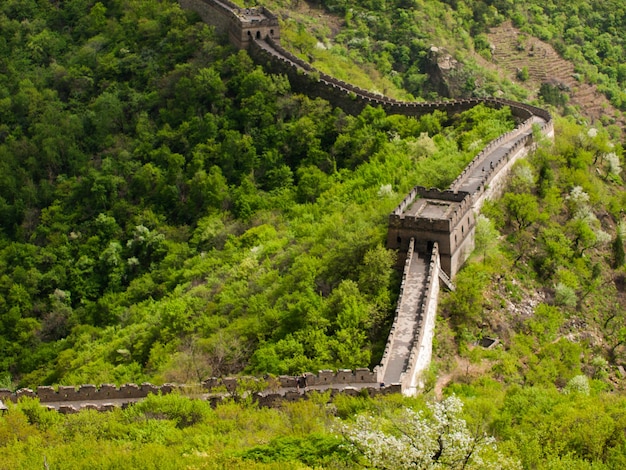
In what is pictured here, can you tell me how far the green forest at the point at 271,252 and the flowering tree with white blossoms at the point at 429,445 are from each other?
0.25ft

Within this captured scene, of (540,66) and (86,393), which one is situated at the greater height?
(86,393)

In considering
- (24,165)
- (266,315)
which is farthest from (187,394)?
(24,165)

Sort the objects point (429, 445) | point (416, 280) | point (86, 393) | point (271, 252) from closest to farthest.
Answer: point (429, 445) → point (86, 393) → point (416, 280) → point (271, 252)

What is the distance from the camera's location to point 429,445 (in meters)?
29.7

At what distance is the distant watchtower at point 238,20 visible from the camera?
86.6 m

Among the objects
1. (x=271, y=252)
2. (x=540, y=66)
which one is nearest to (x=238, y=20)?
(x=271, y=252)

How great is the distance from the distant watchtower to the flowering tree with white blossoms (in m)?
60.3

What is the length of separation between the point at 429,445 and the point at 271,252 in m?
34.2

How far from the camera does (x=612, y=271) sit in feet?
193

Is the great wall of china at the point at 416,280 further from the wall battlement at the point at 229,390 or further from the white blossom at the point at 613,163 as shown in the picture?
the white blossom at the point at 613,163

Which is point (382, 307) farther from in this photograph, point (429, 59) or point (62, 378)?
point (429, 59)

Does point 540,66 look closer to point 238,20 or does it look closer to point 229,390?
point 238,20

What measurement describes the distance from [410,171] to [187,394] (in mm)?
25711

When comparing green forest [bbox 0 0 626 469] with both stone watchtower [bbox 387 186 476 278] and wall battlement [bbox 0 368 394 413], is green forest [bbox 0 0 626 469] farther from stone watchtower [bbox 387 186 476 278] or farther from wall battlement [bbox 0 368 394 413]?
wall battlement [bbox 0 368 394 413]
